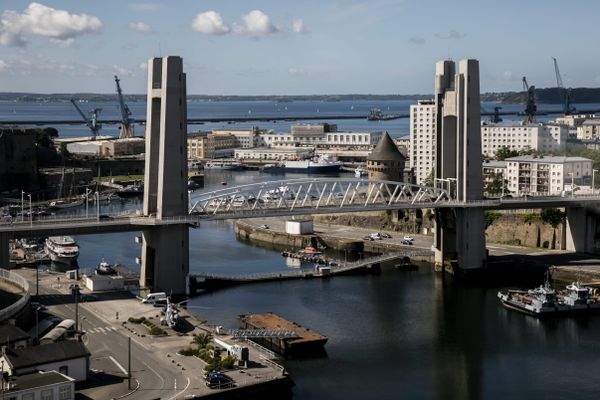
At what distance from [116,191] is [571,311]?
3635cm

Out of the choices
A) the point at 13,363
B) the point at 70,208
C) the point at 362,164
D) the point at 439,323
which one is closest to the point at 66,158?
the point at 70,208

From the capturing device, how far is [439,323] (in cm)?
2453

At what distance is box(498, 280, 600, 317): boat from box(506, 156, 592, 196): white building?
519 inches

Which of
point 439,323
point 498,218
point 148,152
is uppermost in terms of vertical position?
point 148,152

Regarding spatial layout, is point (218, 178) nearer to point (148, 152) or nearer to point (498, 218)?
point (498, 218)

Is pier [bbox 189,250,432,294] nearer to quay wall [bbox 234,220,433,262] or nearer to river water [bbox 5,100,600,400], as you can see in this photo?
river water [bbox 5,100,600,400]

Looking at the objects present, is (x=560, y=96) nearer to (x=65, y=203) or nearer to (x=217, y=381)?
(x=65, y=203)

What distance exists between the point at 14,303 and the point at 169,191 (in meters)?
7.44

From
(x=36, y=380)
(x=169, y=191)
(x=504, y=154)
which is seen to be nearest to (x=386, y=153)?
(x=504, y=154)

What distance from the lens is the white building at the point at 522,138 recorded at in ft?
180

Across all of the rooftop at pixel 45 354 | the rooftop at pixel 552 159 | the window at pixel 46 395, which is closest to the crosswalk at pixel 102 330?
the rooftop at pixel 45 354

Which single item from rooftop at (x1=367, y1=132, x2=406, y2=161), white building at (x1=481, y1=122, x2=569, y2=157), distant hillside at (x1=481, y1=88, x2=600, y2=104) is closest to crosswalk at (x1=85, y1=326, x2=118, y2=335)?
rooftop at (x1=367, y1=132, x2=406, y2=161)

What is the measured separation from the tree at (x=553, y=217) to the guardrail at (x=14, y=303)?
1869cm

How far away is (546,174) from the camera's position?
40656mm
